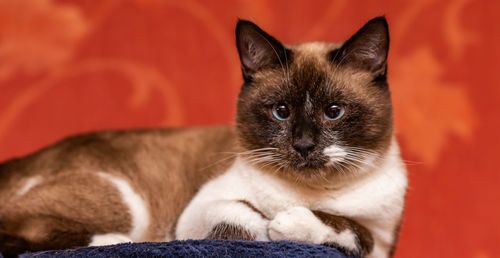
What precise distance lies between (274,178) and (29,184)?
86 centimetres

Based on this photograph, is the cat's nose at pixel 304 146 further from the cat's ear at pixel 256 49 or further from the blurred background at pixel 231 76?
the blurred background at pixel 231 76

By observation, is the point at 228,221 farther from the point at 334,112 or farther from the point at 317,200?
the point at 334,112

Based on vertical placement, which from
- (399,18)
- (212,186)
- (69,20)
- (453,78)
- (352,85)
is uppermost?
(69,20)

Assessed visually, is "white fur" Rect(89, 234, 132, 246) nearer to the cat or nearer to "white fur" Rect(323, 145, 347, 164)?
the cat

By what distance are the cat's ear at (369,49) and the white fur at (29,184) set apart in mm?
1078

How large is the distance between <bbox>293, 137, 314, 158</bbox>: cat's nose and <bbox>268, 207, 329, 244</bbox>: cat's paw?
6.3 inches

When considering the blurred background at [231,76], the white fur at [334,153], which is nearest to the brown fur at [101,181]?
the white fur at [334,153]

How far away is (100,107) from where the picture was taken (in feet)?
8.46

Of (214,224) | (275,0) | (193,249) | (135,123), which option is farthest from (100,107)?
(193,249)

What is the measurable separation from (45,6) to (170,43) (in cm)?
62

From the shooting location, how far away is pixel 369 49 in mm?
1564

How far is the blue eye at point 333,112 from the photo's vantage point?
1496 millimetres

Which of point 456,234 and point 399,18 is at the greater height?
point 399,18

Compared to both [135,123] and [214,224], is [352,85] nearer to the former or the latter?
[214,224]
